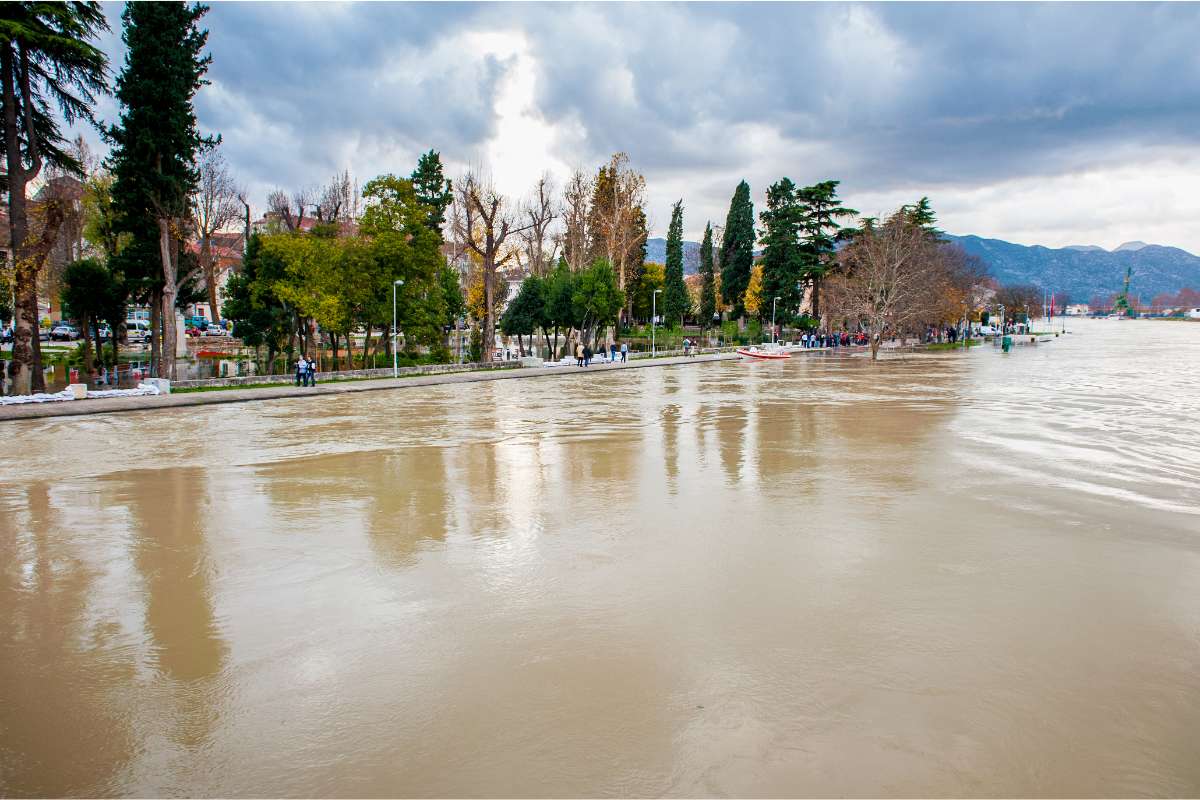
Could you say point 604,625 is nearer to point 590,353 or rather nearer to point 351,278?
point 351,278

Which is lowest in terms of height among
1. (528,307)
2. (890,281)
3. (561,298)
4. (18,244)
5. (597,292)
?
(528,307)

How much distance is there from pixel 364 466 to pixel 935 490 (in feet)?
30.3

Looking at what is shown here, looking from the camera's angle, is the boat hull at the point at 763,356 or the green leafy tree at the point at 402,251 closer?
the green leafy tree at the point at 402,251

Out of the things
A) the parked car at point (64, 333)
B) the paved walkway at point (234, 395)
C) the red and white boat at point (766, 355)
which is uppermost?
the parked car at point (64, 333)

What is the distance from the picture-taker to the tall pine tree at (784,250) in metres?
69.5

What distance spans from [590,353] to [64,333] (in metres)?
46.1

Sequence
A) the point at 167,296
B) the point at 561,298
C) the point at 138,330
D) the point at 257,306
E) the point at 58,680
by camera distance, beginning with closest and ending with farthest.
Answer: the point at 58,680, the point at 167,296, the point at 257,306, the point at 561,298, the point at 138,330

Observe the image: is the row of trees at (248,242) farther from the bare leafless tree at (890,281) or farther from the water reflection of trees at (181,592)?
the water reflection of trees at (181,592)

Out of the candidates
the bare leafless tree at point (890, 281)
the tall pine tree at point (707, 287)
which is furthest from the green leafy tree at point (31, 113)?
the tall pine tree at point (707, 287)

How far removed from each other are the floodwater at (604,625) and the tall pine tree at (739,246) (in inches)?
2643

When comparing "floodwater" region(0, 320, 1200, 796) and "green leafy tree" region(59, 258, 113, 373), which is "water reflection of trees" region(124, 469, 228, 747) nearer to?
"floodwater" region(0, 320, 1200, 796)

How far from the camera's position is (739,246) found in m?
78.6

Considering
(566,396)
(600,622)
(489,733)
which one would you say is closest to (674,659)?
(600,622)

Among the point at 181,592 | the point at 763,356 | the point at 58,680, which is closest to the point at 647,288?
the point at 763,356
